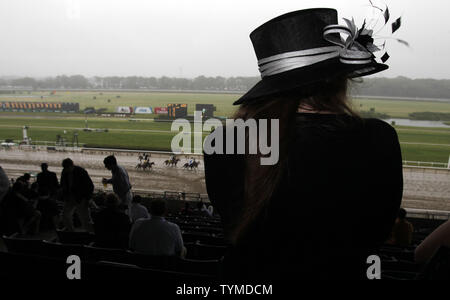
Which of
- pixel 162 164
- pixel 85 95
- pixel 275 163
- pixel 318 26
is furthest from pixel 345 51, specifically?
pixel 85 95

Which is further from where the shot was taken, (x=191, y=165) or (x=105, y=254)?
(x=191, y=165)

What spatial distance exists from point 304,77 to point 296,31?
143 millimetres

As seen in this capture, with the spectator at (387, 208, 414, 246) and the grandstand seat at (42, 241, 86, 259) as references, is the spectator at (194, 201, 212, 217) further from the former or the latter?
the grandstand seat at (42, 241, 86, 259)

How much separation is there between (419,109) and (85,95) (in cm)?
4299

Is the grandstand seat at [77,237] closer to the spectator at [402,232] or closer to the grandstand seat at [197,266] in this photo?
the grandstand seat at [197,266]

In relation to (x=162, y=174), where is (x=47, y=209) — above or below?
above

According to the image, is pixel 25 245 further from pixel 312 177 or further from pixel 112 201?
pixel 312 177

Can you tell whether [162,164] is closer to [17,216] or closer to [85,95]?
[17,216]

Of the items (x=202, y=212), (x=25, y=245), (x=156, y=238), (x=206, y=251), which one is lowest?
(x=202, y=212)

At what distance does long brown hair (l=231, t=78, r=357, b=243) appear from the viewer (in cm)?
69

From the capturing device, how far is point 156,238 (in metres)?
A: 2.57

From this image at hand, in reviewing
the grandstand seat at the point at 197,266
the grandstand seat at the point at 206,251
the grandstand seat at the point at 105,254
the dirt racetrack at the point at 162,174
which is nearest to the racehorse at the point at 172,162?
the dirt racetrack at the point at 162,174

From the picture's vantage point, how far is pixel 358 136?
680mm

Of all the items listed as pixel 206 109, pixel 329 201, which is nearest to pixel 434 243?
pixel 329 201
